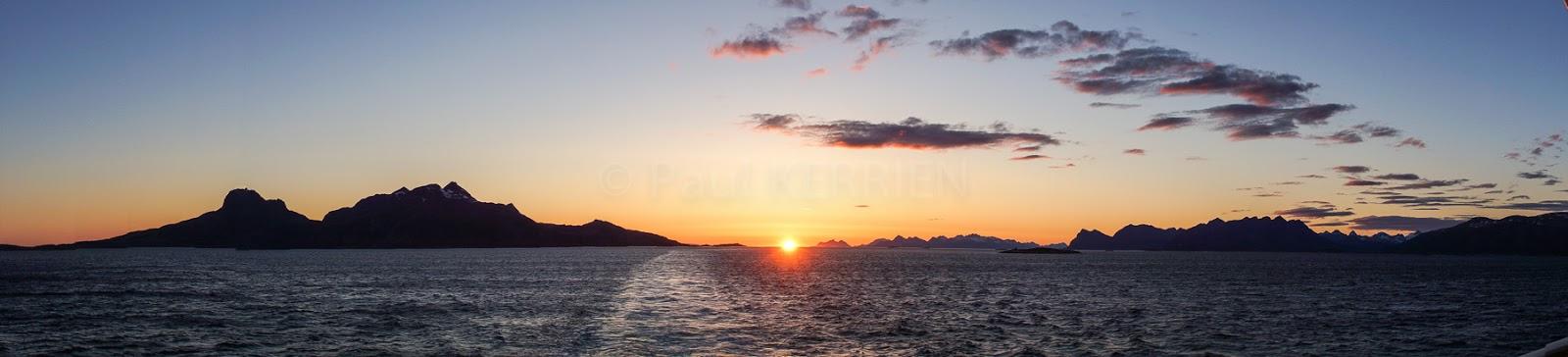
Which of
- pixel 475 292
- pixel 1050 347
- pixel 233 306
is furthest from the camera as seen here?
pixel 475 292

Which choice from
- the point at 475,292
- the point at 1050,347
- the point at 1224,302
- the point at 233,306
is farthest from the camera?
the point at 475,292

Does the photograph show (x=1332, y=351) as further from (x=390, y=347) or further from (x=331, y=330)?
(x=331, y=330)

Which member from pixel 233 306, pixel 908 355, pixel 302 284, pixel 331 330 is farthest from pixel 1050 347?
pixel 302 284

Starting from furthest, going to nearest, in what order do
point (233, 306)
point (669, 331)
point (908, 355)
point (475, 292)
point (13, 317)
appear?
point (475, 292), point (233, 306), point (13, 317), point (669, 331), point (908, 355)

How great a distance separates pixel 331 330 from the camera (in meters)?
53.4

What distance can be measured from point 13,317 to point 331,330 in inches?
984

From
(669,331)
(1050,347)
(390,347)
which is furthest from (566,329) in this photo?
(1050,347)

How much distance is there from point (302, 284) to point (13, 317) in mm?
45499

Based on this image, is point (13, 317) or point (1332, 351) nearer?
point (1332, 351)

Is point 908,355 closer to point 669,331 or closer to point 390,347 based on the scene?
point 669,331

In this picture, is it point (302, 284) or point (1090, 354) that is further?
point (302, 284)

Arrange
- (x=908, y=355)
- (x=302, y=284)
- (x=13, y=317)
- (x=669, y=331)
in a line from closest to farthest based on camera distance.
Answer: (x=908, y=355) → (x=669, y=331) → (x=13, y=317) → (x=302, y=284)

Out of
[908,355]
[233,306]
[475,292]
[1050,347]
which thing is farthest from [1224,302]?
[233,306]

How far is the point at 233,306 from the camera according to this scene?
7175cm
